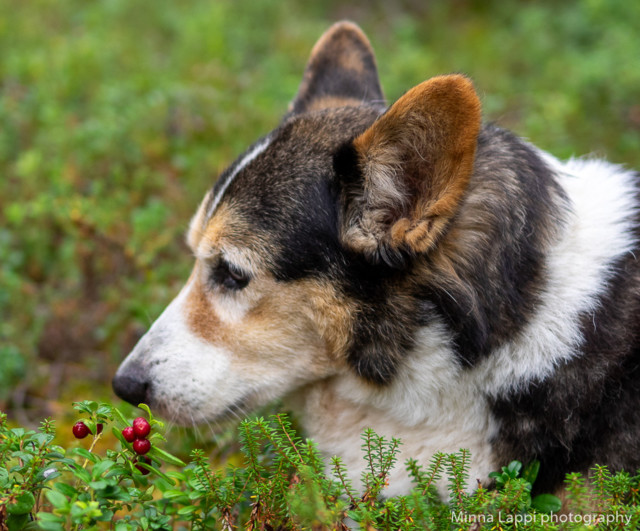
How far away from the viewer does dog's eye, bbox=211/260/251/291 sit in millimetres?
2900

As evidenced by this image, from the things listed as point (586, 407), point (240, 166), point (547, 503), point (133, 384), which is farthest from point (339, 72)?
point (547, 503)

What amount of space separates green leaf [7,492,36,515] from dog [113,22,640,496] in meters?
0.94

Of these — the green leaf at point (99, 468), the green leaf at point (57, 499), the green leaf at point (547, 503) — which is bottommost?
the green leaf at point (547, 503)

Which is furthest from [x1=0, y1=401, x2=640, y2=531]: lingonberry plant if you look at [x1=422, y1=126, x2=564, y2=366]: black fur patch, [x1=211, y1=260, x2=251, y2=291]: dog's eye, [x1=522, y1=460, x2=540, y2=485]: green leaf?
[x1=211, y1=260, x2=251, y2=291]: dog's eye

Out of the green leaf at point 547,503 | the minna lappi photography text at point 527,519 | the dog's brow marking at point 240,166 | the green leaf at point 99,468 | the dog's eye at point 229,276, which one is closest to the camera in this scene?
the green leaf at point 99,468

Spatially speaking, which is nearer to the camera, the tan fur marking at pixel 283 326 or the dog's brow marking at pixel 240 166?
the tan fur marking at pixel 283 326

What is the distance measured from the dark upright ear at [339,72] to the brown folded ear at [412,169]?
111 centimetres

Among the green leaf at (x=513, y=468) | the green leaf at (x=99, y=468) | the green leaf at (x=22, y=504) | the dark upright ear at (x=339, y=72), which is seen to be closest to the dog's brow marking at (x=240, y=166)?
the dark upright ear at (x=339, y=72)

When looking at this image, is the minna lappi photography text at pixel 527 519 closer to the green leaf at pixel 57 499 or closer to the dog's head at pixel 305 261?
the dog's head at pixel 305 261

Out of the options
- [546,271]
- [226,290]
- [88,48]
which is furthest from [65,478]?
[88,48]

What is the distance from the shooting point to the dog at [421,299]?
2566 mm

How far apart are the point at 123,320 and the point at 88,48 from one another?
12.1 feet

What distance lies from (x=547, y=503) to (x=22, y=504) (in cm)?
172

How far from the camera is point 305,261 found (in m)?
2.75
